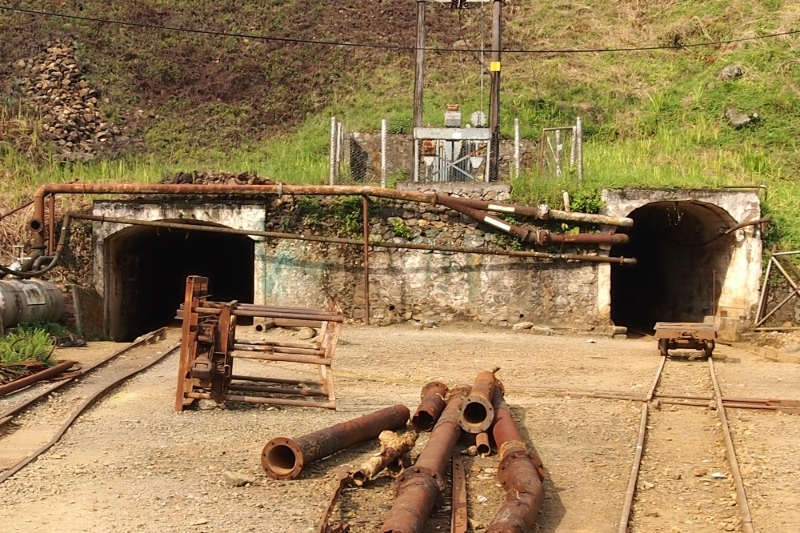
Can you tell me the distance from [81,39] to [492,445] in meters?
26.9

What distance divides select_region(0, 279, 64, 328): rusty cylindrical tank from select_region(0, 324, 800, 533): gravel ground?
9.50 ft

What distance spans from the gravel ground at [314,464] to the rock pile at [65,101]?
15.4 metres

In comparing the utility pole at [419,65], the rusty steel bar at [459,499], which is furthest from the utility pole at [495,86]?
the rusty steel bar at [459,499]

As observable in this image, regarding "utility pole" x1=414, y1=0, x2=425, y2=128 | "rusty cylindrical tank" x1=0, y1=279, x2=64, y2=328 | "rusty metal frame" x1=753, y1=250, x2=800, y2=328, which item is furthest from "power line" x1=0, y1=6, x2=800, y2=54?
"rusty cylindrical tank" x1=0, y1=279, x2=64, y2=328

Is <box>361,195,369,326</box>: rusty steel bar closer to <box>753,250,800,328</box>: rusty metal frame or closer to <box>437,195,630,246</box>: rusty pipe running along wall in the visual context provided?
<box>437,195,630,246</box>: rusty pipe running along wall

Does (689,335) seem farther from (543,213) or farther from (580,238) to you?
(543,213)

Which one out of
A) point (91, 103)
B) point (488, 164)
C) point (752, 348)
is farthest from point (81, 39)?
point (752, 348)

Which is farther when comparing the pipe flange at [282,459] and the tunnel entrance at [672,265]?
the tunnel entrance at [672,265]

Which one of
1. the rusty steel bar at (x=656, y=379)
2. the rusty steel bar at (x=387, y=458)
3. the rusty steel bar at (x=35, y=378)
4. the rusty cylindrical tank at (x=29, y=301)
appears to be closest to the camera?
the rusty steel bar at (x=387, y=458)

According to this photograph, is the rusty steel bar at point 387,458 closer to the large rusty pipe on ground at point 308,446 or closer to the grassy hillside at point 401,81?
the large rusty pipe on ground at point 308,446

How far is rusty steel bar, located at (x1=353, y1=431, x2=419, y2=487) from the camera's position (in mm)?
6504

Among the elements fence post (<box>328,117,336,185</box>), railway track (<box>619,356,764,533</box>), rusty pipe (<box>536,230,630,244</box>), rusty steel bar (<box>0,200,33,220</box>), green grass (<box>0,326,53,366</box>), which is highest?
fence post (<box>328,117,336,185</box>)

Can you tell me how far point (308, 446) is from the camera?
22.4ft

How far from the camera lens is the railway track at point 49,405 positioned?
7.64 metres
